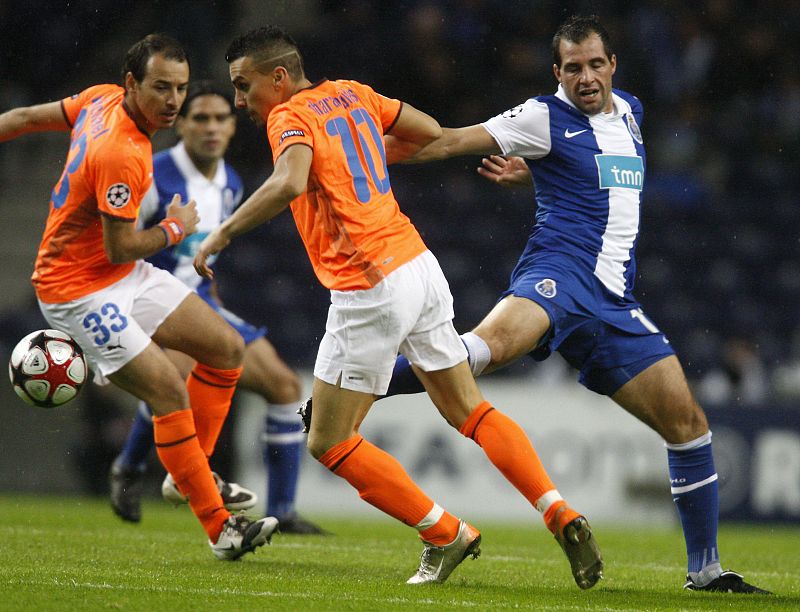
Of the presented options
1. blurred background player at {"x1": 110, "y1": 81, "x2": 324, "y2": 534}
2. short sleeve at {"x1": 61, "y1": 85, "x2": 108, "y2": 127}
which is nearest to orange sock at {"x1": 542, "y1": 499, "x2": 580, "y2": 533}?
blurred background player at {"x1": 110, "y1": 81, "x2": 324, "y2": 534}

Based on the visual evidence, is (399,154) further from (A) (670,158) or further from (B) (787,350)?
(A) (670,158)

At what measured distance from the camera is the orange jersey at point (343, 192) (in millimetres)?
4629

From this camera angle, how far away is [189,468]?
5.54 metres

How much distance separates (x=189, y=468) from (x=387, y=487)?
1181mm

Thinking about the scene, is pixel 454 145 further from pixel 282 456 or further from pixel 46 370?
pixel 282 456

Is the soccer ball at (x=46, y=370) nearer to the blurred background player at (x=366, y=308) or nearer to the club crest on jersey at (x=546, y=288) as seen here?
the blurred background player at (x=366, y=308)

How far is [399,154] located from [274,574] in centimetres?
182

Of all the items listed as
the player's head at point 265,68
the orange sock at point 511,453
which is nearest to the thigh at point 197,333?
the player's head at point 265,68

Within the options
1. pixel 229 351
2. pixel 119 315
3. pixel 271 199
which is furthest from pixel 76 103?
pixel 271 199

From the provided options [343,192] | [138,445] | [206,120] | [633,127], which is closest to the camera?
[343,192]

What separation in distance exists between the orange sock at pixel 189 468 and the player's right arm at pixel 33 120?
156 cm

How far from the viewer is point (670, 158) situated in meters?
13.4

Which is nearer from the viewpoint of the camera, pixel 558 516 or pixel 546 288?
pixel 558 516

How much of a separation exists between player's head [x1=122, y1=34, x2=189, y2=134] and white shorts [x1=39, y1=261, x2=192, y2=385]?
71 cm
